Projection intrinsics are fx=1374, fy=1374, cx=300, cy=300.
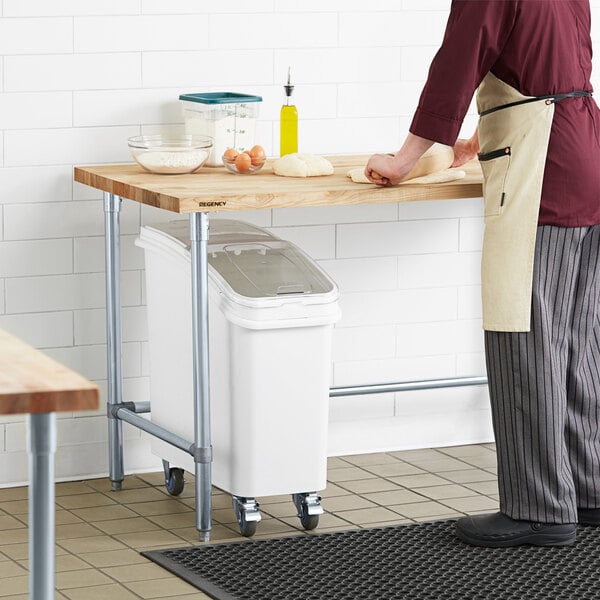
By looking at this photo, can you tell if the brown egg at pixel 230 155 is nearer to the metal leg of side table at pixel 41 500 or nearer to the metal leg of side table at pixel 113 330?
the metal leg of side table at pixel 113 330

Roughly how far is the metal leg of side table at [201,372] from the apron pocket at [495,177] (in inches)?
27.5

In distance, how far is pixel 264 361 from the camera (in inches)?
137

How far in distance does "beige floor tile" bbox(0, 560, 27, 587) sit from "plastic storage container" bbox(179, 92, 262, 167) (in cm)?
127

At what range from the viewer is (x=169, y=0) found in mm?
4035

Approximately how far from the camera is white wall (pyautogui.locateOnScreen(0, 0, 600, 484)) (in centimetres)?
397

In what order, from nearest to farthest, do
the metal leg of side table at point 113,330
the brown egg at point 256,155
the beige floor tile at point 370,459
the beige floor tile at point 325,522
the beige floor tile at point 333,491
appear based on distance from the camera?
1. the beige floor tile at point 325,522
2. the brown egg at point 256,155
3. the metal leg of side table at point 113,330
4. the beige floor tile at point 333,491
5. the beige floor tile at point 370,459

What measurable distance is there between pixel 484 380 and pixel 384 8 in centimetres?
122

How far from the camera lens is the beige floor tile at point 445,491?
3965 millimetres

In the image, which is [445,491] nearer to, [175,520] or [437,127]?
[175,520]

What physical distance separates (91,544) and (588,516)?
1300mm

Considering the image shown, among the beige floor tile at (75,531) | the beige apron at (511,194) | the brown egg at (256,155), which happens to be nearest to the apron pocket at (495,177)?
the beige apron at (511,194)

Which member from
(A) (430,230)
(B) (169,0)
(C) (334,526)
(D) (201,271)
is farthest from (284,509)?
(B) (169,0)

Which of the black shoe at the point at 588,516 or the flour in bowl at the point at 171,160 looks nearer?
the black shoe at the point at 588,516

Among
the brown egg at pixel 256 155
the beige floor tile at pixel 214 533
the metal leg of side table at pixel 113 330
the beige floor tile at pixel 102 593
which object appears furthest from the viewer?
the metal leg of side table at pixel 113 330
